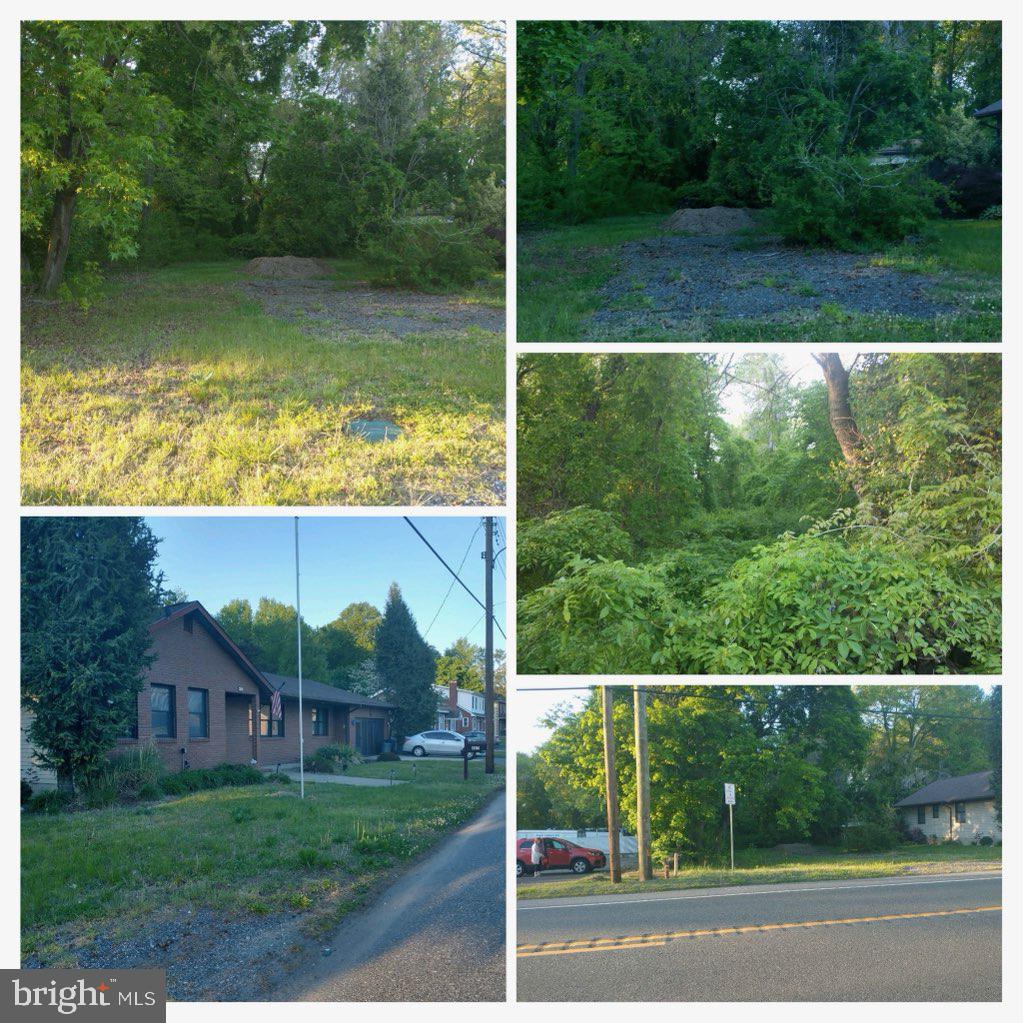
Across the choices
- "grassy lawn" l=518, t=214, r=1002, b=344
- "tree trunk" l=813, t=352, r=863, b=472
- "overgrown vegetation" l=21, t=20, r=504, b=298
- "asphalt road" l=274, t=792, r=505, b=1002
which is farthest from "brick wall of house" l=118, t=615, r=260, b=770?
"tree trunk" l=813, t=352, r=863, b=472

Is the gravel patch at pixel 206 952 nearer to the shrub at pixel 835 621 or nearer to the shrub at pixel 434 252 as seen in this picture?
the shrub at pixel 835 621

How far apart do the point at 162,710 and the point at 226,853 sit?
64.0 inches

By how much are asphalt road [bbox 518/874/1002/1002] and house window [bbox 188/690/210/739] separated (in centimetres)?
297

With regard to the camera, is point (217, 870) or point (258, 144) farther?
point (258, 144)

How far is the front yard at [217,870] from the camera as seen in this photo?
479 centimetres

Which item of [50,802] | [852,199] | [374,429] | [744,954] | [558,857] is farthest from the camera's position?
[852,199]

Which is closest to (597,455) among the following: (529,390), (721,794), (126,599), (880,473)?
(529,390)

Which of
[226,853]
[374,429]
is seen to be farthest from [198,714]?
[374,429]

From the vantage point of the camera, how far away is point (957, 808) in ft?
17.4

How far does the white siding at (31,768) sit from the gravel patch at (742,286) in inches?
199

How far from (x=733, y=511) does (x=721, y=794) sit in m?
1.98

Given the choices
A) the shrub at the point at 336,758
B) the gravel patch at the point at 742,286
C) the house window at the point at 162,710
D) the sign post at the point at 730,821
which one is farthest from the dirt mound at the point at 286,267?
the sign post at the point at 730,821

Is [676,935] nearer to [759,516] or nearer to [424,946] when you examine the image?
[424,946]

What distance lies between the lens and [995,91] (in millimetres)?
7957
